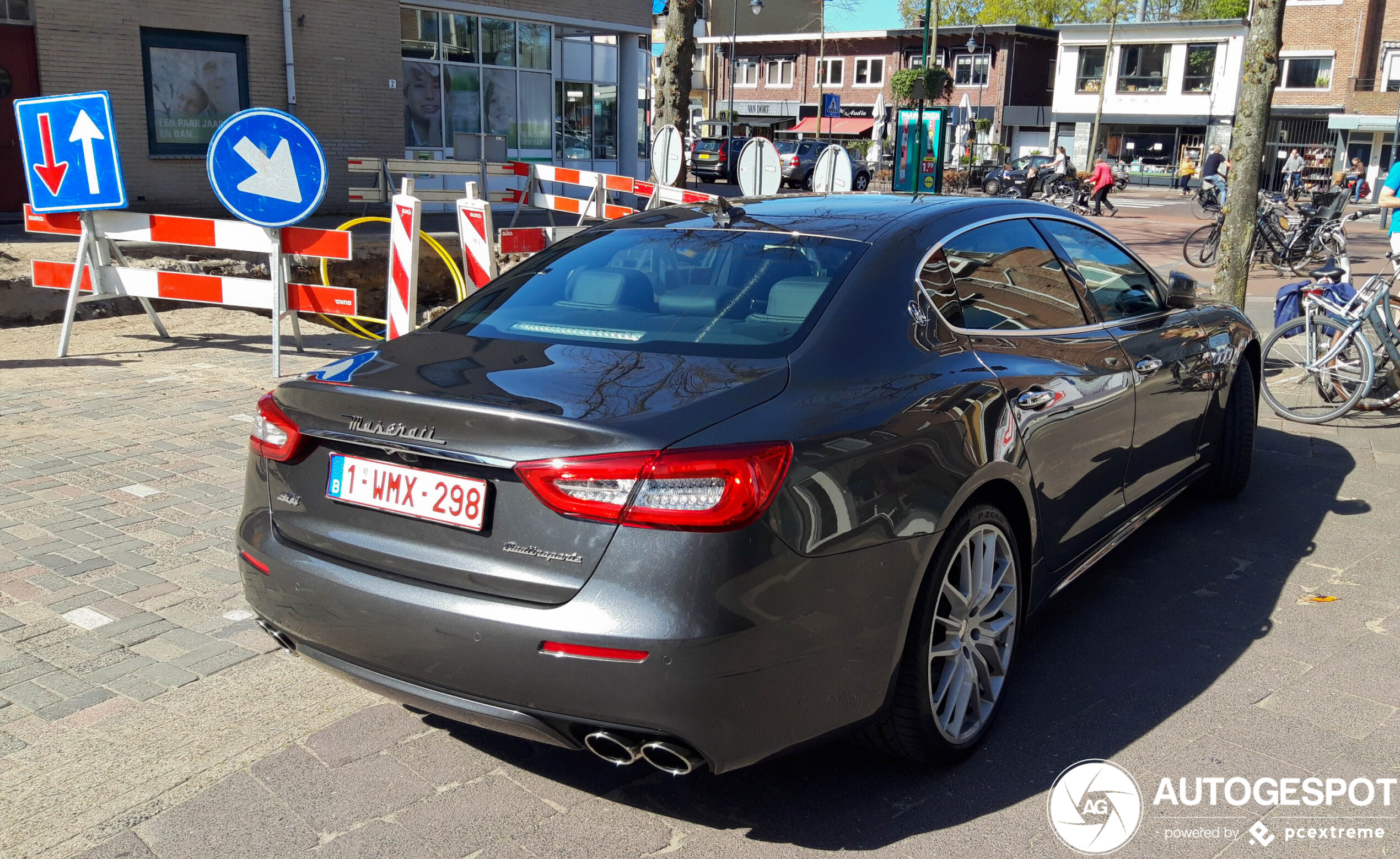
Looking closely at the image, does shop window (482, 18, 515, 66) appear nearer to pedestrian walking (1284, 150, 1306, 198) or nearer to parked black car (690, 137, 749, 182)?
parked black car (690, 137, 749, 182)

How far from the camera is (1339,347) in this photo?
7.46 m

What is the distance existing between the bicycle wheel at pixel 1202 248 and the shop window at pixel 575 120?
1375 centimetres

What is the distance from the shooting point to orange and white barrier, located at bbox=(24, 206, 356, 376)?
8.02 meters

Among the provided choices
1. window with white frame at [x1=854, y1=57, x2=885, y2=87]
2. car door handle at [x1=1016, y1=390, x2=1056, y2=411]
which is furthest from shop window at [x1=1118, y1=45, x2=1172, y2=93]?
car door handle at [x1=1016, y1=390, x2=1056, y2=411]

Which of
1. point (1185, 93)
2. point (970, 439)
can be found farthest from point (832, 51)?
point (970, 439)

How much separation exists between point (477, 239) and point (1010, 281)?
5.47 meters

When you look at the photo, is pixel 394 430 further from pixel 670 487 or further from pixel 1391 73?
pixel 1391 73

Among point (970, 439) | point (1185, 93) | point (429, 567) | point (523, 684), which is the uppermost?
point (1185, 93)

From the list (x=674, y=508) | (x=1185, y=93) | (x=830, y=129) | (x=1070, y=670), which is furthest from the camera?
(x=830, y=129)

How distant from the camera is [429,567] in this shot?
271cm

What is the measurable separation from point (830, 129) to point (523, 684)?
6205cm

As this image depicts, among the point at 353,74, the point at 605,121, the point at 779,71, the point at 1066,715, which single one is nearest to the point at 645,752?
the point at 1066,715

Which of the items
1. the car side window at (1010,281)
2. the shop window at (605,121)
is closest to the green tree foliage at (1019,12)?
the shop window at (605,121)

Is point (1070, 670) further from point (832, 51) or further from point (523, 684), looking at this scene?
point (832, 51)
